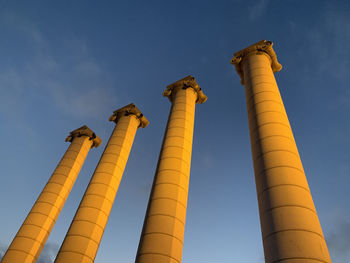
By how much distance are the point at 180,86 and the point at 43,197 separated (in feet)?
104

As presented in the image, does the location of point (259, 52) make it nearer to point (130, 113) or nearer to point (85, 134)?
point (130, 113)

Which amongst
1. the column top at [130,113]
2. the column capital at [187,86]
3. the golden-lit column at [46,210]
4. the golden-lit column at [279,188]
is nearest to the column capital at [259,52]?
the golden-lit column at [279,188]

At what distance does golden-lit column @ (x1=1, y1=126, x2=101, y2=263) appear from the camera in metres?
42.7

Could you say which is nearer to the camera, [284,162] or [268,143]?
[284,162]

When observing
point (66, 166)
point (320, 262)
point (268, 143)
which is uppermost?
point (66, 166)

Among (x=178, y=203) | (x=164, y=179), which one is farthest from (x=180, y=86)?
(x=178, y=203)

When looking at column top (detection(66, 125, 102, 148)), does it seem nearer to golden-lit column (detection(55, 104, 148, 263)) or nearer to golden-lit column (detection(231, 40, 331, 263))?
golden-lit column (detection(55, 104, 148, 263))

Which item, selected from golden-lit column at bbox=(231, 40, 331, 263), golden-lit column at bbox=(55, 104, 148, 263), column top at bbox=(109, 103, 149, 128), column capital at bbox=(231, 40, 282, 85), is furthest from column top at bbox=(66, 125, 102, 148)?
golden-lit column at bbox=(231, 40, 331, 263)

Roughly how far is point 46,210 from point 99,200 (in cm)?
1317

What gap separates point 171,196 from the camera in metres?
30.5

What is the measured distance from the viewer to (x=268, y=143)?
84.4 feet

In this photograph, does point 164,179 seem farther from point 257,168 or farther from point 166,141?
point 257,168

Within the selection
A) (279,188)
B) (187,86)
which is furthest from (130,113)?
(279,188)

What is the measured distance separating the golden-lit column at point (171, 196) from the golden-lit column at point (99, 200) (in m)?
11.9
